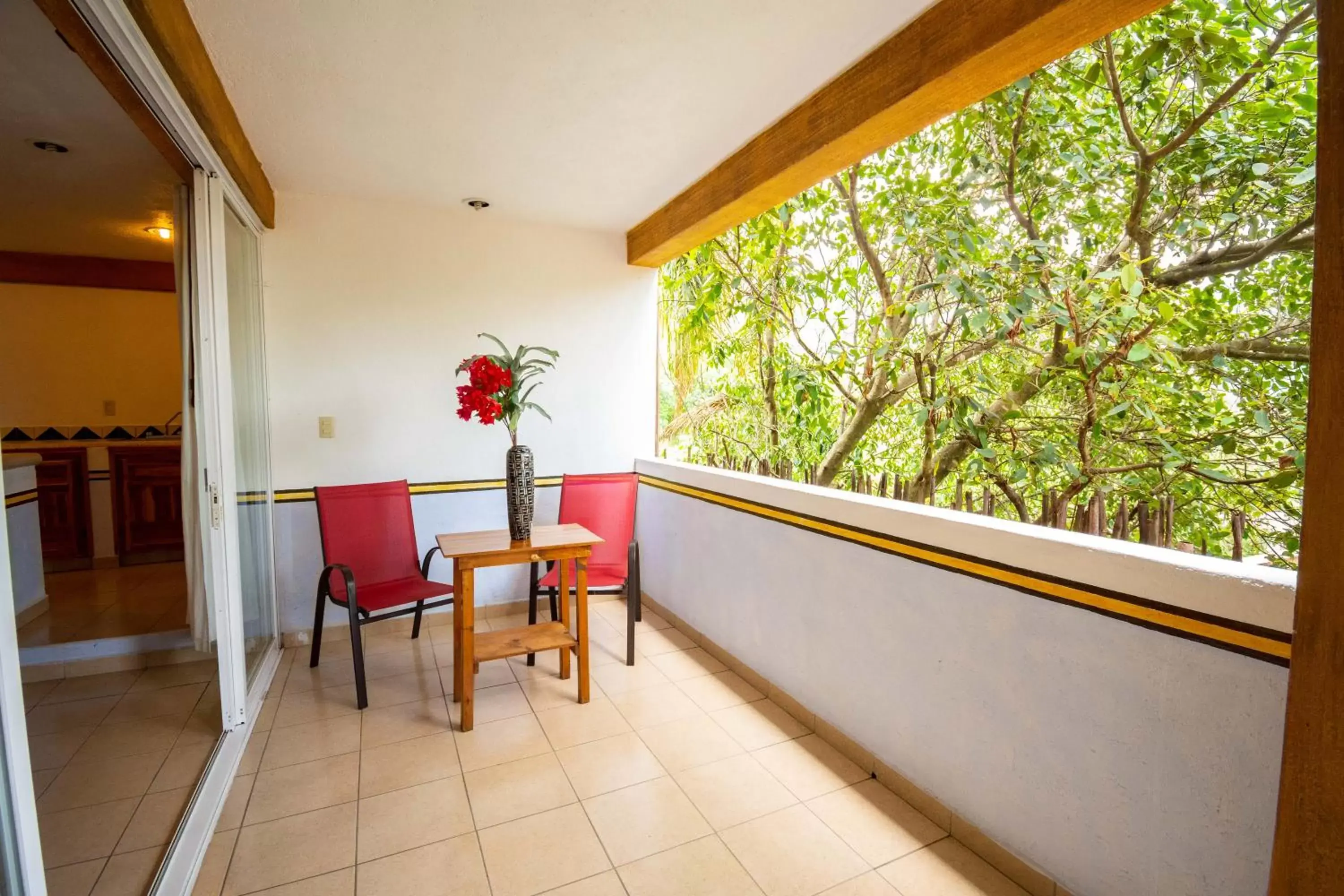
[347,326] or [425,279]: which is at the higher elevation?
[425,279]

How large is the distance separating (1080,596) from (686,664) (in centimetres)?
203

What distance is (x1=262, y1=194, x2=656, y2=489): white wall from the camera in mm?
3352

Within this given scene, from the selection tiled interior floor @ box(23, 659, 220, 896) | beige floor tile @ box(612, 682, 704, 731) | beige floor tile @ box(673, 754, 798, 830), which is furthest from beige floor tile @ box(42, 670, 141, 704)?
beige floor tile @ box(673, 754, 798, 830)

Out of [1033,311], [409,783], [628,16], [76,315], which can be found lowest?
[409,783]

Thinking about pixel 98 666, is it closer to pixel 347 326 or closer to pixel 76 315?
pixel 347 326

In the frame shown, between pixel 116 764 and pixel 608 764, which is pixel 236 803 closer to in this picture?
pixel 116 764

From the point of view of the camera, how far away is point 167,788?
210 cm

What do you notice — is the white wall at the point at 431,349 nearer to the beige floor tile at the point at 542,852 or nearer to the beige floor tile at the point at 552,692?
the beige floor tile at the point at 552,692

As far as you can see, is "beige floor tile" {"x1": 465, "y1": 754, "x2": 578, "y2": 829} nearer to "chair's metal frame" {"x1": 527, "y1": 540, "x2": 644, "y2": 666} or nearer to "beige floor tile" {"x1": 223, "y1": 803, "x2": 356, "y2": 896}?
"beige floor tile" {"x1": 223, "y1": 803, "x2": 356, "y2": 896}

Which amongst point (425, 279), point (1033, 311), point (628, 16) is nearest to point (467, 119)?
point (628, 16)

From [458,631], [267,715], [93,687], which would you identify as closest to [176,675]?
[93,687]

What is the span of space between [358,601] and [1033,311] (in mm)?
3144

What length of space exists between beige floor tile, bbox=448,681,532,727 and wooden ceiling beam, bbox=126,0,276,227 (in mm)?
2378

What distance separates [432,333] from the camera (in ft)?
11.9
